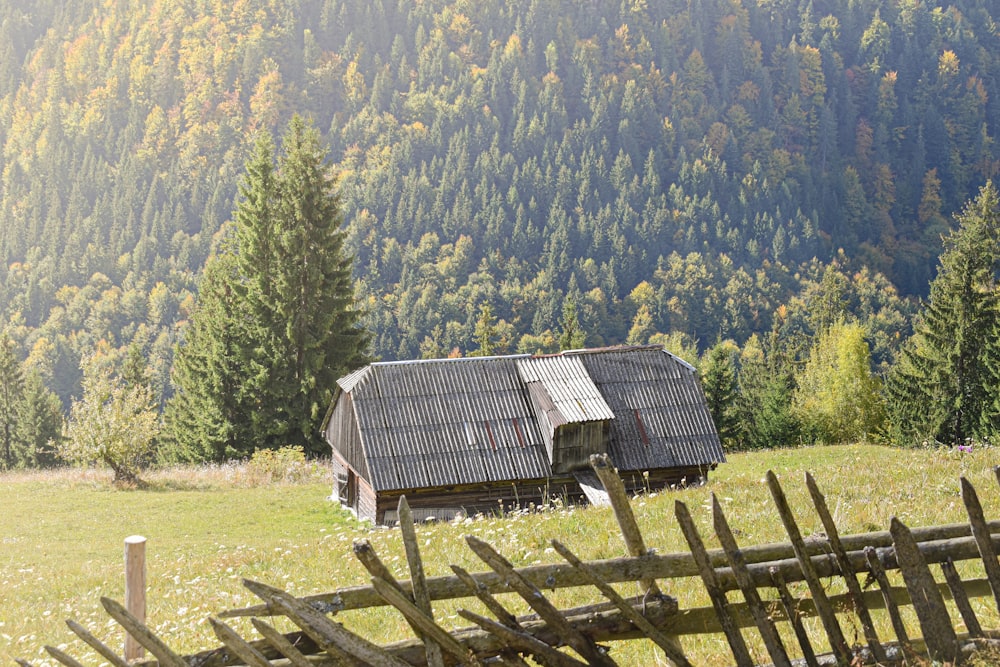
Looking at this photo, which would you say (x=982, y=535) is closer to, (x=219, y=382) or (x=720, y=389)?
(x=219, y=382)

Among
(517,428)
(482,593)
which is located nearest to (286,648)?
(482,593)

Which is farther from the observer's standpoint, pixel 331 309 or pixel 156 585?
pixel 331 309

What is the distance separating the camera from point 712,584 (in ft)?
19.2

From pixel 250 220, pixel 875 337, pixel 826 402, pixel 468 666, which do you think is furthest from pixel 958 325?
pixel 875 337

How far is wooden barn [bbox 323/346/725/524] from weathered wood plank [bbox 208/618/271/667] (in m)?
18.7

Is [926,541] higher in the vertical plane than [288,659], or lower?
higher

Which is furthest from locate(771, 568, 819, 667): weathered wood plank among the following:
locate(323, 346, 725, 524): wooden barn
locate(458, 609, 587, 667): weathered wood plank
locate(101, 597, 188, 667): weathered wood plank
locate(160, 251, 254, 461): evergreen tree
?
locate(160, 251, 254, 461): evergreen tree

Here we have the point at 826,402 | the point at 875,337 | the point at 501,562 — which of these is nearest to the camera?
the point at 501,562

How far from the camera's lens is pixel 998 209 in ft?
173

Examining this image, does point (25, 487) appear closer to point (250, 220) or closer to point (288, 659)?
point (250, 220)

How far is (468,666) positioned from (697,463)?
810 inches

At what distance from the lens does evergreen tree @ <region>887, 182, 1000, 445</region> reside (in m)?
46.0

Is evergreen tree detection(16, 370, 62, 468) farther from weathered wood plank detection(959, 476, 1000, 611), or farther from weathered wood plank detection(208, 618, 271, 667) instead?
weathered wood plank detection(959, 476, 1000, 611)

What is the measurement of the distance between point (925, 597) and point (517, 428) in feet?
66.3
